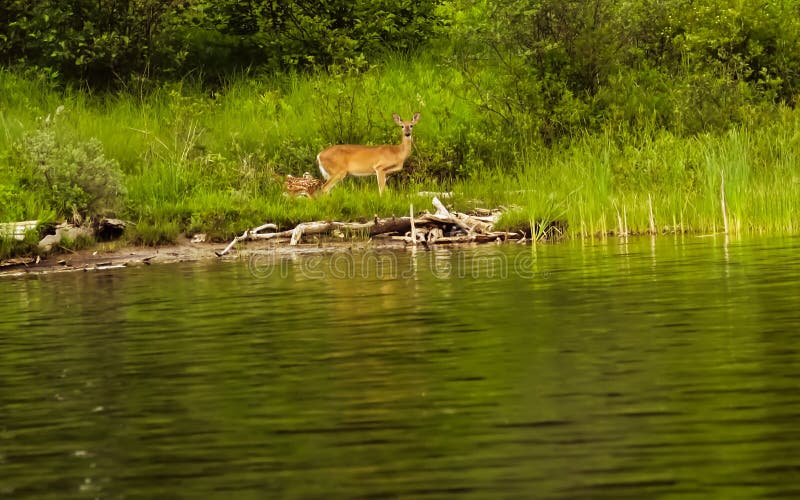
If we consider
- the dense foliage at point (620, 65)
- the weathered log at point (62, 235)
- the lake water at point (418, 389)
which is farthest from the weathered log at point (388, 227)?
the lake water at point (418, 389)

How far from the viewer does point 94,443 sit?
23.8 ft

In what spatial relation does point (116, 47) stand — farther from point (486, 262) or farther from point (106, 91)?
point (486, 262)

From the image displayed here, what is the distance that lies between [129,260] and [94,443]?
46.4 feet

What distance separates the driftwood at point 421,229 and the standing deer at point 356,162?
1.90 meters

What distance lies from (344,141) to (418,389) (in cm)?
1946

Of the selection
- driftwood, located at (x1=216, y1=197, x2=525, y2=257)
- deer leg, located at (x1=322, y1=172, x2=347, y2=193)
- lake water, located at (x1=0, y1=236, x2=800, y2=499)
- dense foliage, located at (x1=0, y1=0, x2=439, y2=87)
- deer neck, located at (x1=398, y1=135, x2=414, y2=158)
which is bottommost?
lake water, located at (x1=0, y1=236, x2=800, y2=499)

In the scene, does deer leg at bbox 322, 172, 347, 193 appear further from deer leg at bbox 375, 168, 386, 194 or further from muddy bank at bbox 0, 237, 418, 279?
muddy bank at bbox 0, 237, 418, 279

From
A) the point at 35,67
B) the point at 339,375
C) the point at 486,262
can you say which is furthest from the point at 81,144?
the point at 339,375

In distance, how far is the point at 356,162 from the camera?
81.8 ft

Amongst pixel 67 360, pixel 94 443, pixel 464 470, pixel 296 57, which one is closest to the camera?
pixel 464 470

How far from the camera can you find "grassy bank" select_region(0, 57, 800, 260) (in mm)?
21891

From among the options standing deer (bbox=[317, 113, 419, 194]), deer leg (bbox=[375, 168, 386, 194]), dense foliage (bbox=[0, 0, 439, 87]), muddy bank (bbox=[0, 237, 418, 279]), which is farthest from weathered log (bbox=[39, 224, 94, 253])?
dense foliage (bbox=[0, 0, 439, 87])

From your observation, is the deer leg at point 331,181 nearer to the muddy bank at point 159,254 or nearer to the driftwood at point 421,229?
the driftwood at point 421,229

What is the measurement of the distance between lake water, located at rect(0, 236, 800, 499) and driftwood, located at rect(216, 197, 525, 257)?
260 inches
